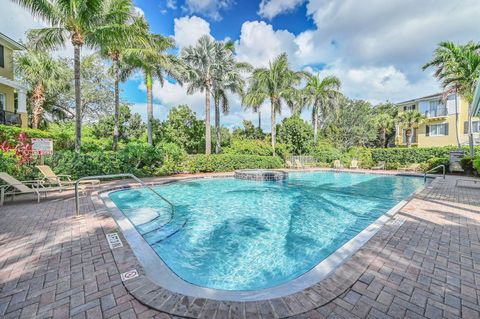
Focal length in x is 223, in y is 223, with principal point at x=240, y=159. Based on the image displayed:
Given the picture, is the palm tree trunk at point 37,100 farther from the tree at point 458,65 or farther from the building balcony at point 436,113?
the building balcony at point 436,113

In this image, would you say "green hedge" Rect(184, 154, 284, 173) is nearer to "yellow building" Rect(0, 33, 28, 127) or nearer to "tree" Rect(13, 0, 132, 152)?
"tree" Rect(13, 0, 132, 152)

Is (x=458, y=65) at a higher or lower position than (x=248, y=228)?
higher

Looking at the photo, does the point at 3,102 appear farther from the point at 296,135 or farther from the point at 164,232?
the point at 296,135

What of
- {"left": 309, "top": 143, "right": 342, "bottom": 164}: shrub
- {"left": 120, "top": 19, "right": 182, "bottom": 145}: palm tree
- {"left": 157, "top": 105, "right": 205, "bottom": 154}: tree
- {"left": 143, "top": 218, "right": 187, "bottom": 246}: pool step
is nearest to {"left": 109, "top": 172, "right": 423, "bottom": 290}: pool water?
{"left": 143, "top": 218, "right": 187, "bottom": 246}: pool step

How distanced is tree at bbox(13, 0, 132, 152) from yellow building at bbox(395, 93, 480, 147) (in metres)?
32.9

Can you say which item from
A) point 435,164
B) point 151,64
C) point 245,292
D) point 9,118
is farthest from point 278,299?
point 9,118

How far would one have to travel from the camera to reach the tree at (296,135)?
82.1ft

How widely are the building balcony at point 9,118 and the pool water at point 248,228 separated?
11.5m

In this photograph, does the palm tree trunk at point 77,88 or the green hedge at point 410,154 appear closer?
the palm tree trunk at point 77,88

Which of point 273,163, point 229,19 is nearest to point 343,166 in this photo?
point 273,163

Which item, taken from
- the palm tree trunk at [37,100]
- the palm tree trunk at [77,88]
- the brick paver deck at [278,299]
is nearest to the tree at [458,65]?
the brick paver deck at [278,299]

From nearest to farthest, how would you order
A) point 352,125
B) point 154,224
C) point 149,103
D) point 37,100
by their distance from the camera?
point 154,224 < point 149,103 < point 37,100 < point 352,125

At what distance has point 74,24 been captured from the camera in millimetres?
10516

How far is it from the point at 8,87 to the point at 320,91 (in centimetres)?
2763
